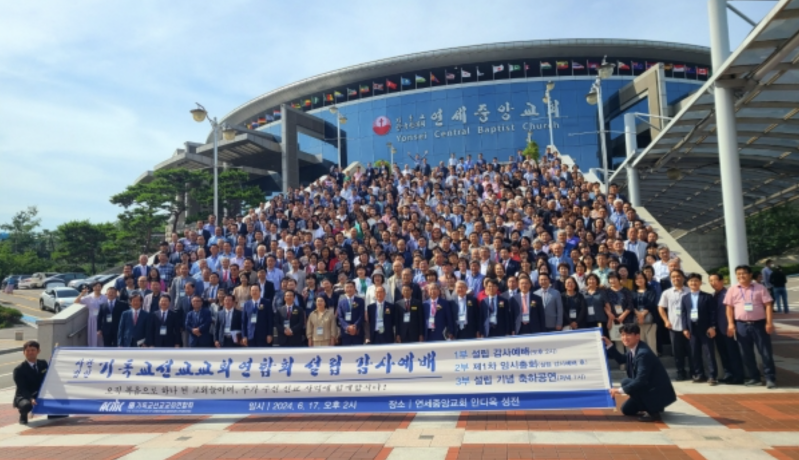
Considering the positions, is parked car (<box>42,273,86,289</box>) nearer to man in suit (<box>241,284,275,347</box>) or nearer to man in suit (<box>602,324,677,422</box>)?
man in suit (<box>241,284,275,347</box>)

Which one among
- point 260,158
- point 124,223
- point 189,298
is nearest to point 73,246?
point 124,223

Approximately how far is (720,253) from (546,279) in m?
35.3

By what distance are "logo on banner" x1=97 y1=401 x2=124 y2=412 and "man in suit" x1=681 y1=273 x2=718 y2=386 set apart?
805 centimetres

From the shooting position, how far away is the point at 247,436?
6.19m

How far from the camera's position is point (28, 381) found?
7.40m

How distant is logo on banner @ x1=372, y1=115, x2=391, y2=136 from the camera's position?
148 ft

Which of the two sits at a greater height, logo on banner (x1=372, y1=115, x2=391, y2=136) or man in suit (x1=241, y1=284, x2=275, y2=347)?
logo on banner (x1=372, y1=115, x2=391, y2=136)

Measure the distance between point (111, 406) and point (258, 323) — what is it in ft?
8.03

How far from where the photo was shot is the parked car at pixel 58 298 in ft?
88.4

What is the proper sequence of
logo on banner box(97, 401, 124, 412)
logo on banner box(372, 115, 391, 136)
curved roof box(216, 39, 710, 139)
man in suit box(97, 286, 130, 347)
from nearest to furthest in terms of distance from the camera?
logo on banner box(97, 401, 124, 412) < man in suit box(97, 286, 130, 347) < curved roof box(216, 39, 710, 139) < logo on banner box(372, 115, 391, 136)

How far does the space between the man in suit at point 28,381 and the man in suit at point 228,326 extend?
2.49 metres

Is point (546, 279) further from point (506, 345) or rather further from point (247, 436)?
point (247, 436)

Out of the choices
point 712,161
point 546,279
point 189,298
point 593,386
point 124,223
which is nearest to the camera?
point 593,386

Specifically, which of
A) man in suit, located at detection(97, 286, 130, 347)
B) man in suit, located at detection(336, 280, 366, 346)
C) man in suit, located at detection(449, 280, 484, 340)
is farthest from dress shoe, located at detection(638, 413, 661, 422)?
man in suit, located at detection(97, 286, 130, 347)
